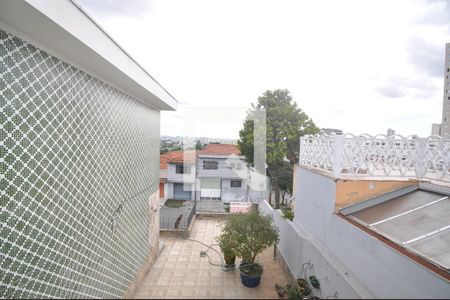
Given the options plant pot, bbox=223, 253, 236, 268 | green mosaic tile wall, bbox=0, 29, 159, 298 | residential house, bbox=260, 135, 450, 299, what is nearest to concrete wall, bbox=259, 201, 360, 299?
residential house, bbox=260, 135, 450, 299

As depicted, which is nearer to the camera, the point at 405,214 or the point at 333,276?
the point at 333,276

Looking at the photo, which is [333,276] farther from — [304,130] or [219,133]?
[219,133]

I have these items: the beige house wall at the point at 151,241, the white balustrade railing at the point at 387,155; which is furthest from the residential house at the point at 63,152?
the white balustrade railing at the point at 387,155

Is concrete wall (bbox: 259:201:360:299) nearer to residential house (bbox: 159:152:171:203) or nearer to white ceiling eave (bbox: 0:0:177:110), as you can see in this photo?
white ceiling eave (bbox: 0:0:177:110)

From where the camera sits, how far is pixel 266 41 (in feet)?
15.8

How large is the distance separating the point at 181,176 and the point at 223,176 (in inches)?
117

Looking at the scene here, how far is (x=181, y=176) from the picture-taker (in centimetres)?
1728

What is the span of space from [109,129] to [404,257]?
15.3 ft

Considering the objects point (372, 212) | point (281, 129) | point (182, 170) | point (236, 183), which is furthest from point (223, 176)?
point (372, 212)

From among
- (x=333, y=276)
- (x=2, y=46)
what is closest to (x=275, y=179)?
(x=333, y=276)

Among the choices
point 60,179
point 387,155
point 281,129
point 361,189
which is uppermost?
point 281,129

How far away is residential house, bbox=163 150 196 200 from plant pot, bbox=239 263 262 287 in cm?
1100

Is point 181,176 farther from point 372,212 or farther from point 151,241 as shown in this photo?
point 372,212

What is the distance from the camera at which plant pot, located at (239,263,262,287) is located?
5421mm
